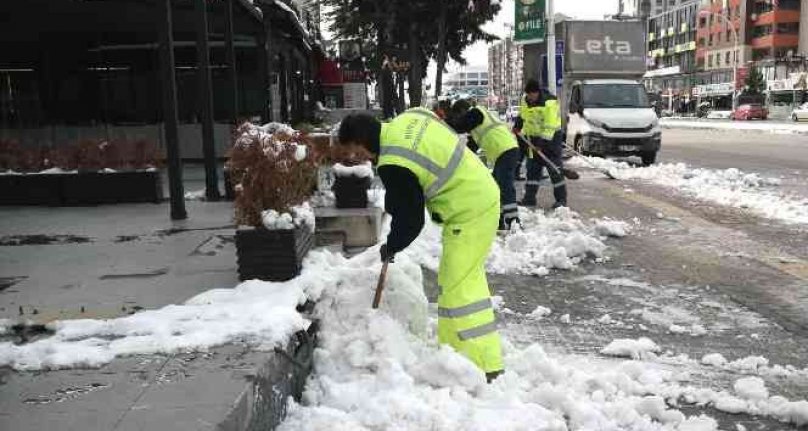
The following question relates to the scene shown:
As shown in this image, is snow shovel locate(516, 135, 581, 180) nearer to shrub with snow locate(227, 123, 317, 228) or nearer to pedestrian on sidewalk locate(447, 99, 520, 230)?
pedestrian on sidewalk locate(447, 99, 520, 230)

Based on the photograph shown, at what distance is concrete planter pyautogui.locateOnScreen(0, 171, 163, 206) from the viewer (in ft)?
29.8

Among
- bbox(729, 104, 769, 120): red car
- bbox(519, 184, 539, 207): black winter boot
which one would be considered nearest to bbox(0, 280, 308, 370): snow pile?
bbox(519, 184, 539, 207): black winter boot

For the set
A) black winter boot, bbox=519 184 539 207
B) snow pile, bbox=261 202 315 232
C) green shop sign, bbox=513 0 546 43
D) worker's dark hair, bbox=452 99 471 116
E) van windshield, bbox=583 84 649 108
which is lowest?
black winter boot, bbox=519 184 539 207

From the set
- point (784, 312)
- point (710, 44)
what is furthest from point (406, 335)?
point (710, 44)

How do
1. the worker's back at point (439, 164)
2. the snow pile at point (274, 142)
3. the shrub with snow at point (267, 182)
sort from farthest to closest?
the snow pile at point (274, 142)
the shrub with snow at point (267, 182)
the worker's back at point (439, 164)

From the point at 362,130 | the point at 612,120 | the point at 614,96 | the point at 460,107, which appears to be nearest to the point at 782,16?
the point at 614,96

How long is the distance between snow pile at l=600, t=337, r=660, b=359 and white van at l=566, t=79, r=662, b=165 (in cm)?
1388

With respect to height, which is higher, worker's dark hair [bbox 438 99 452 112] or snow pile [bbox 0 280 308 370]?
worker's dark hair [bbox 438 99 452 112]

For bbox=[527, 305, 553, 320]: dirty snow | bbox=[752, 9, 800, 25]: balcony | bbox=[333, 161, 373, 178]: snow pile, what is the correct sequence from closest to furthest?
bbox=[527, 305, 553, 320]: dirty snow, bbox=[333, 161, 373, 178]: snow pile, bbox=[752, 9, 800, 25]: balcony

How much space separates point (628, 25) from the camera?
21.4 metres

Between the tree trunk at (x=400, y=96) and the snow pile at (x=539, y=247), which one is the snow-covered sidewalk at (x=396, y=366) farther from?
the tree trunk at (x=400, y=96)

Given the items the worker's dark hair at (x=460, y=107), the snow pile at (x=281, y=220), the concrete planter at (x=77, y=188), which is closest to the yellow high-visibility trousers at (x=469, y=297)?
the snow pile at (x=281, y=220)

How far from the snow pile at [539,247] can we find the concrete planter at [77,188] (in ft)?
11.9

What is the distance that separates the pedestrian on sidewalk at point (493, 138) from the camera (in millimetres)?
9250
